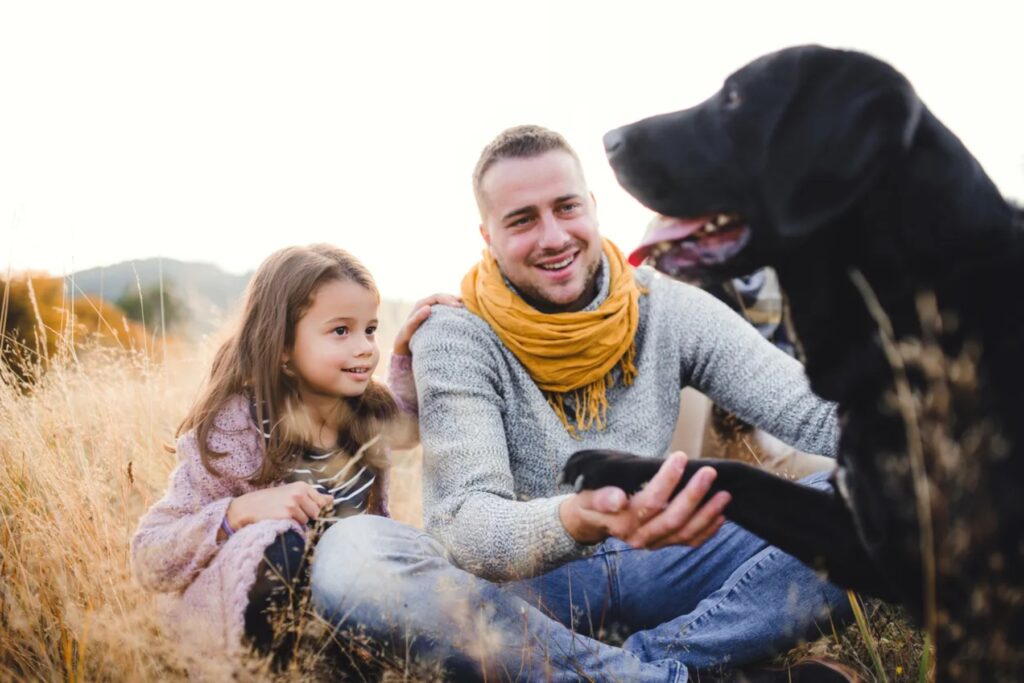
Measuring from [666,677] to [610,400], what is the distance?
2.85ft

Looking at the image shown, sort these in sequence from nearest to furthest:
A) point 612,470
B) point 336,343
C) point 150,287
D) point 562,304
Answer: point 612,470 → point 336,343 → point 562,304 → point 150,287

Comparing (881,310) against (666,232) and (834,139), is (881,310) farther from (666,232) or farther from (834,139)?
(666,232)

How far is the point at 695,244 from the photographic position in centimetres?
183

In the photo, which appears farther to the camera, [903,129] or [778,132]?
[778,132]

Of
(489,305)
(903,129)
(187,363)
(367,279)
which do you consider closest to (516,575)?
(489,305)

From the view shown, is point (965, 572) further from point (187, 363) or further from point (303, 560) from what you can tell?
point (187, 363)

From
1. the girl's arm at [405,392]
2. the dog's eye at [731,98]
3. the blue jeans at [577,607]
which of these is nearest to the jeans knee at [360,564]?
the blue jeans at [577,607]

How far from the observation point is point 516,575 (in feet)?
6.68

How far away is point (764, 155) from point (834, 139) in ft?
0.49

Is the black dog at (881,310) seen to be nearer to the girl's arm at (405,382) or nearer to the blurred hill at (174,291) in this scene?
the girl's arm at (405,382)

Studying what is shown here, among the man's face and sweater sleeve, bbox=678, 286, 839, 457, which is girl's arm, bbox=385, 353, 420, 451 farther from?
sweater sleeve, bbox=678, 286, 839, 457

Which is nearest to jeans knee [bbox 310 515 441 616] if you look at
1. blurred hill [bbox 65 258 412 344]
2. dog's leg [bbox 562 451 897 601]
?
dog's leg [bbox 562 451 897 601]

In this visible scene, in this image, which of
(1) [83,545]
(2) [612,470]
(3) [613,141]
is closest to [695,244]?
(3) [613,141]

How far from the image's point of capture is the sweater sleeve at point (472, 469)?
1965mm
